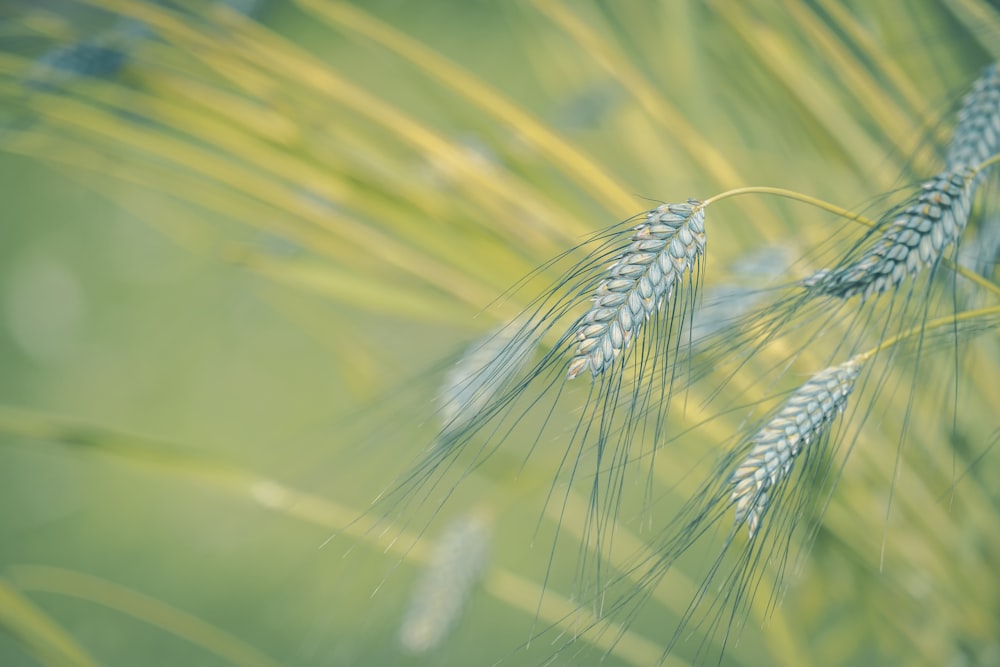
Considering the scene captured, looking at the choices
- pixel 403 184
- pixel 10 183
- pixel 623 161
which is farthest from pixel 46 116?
pixel 10 183

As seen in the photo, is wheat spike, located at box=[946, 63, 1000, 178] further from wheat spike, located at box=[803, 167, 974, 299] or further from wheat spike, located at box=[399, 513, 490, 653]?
wheat spike, located at box=[399, 513, 490, 653]

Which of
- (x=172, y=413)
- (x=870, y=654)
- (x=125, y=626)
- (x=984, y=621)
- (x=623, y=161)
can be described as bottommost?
(x=125, y=626)

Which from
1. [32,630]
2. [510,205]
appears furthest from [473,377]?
[32,630]

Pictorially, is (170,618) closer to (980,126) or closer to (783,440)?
(783,440)

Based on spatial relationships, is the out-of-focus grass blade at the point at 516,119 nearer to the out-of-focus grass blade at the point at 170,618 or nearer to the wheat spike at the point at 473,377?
the wheat spike at the point at 473,377

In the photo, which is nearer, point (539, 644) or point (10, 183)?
point (539, 644)

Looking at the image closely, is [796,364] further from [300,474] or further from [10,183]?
[10,183]

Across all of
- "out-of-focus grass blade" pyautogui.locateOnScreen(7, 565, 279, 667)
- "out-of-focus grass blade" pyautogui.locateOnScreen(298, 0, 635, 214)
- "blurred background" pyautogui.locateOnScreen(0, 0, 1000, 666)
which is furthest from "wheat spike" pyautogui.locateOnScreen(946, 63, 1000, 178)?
"out-of-focus grass blade" pyautogui.locateOnScreen(7, 565, 279, 667)
